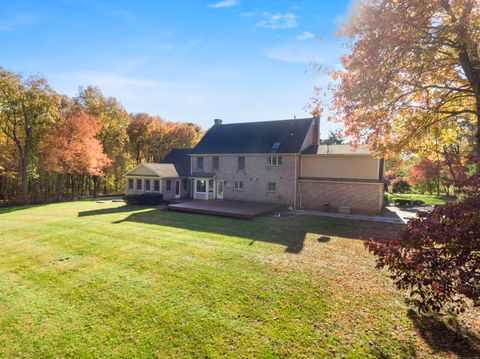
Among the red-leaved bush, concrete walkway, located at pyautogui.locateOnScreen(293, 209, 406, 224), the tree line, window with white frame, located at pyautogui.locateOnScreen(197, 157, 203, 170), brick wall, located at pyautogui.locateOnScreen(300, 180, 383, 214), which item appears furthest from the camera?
window with white frame, located at pyautogui.locateOnScreen(197, 157, 203, 170)

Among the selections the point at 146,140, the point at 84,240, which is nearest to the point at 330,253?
the point at 84,240

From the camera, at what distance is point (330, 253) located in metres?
10.7

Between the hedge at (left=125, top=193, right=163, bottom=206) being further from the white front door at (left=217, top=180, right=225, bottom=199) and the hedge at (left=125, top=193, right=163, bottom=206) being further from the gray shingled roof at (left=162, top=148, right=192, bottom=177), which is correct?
the white front door at (left=217, top=180, right=225, bottom=199)

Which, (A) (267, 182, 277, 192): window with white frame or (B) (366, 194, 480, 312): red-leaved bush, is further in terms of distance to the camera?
(A) (267, 182, 277, 192): window with white frame

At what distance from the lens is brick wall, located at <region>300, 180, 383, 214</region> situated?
65.0 ft

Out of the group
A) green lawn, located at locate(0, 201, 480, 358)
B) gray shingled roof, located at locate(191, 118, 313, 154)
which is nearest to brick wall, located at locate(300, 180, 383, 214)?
gray shingled roof, located at locate(191, 118, 313, 154)

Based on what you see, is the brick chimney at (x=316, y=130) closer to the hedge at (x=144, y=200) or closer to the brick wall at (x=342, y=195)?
the brick wall at (x=342, y=195)

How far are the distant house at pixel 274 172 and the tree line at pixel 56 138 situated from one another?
7.35 metres

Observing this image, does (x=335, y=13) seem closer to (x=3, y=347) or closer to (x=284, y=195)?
(x=3, y=347)

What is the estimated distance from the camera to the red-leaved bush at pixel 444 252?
14.0 feet

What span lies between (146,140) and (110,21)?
110 feet

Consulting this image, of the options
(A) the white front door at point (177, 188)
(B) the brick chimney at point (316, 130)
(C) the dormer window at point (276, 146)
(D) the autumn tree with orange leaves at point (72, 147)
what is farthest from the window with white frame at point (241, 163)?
(D) the autumn tree with orange leaves at point (72, 147)

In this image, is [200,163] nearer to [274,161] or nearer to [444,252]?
[274,161]

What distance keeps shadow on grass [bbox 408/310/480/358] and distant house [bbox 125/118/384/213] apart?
12.6m
